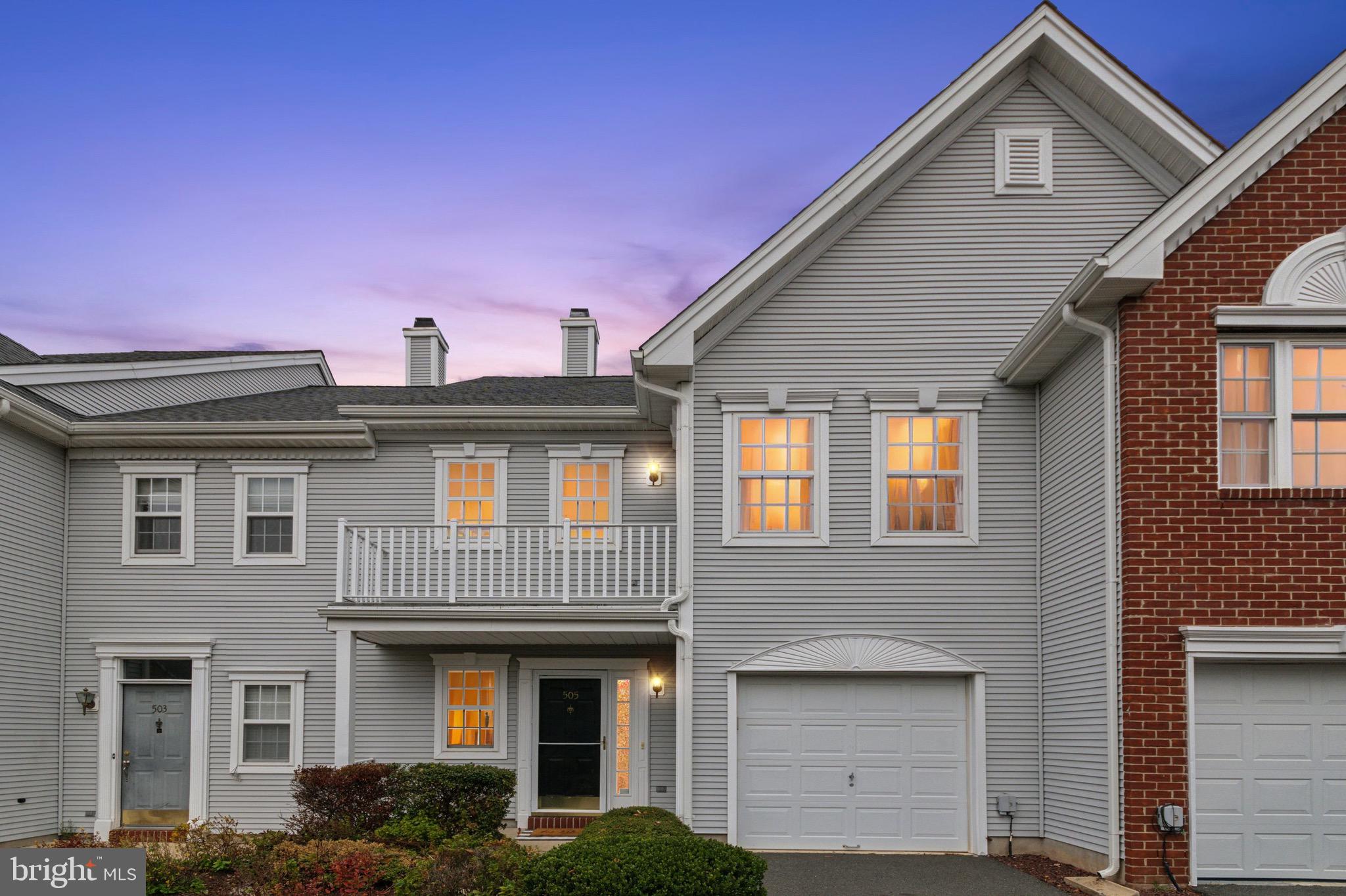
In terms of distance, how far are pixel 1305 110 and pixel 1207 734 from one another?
19.8 ft

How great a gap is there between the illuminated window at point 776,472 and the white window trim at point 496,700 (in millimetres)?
4815

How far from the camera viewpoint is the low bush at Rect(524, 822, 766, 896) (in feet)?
28.9

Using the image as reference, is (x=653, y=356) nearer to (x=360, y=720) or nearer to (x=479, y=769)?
(x=479, y=769)

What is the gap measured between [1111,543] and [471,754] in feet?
31.0

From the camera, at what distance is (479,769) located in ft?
44.2

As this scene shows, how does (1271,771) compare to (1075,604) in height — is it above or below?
below

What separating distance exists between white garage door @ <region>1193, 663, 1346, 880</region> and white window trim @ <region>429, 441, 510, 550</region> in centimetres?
968

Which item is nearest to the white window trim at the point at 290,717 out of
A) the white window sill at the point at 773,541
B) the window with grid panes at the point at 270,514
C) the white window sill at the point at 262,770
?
the white window sill at the point at 262,770

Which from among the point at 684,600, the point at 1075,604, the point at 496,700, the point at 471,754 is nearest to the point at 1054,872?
the point at 1075,604

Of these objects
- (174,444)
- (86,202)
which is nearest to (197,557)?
(174,444)

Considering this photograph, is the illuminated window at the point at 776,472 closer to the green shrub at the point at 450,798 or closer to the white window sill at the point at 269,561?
the green shrub at the point at 450,798

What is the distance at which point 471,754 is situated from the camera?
16.3 metres

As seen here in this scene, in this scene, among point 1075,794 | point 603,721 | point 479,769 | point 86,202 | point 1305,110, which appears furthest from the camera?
point 86,202

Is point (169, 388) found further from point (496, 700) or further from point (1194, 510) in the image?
point (1194, 510)
